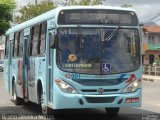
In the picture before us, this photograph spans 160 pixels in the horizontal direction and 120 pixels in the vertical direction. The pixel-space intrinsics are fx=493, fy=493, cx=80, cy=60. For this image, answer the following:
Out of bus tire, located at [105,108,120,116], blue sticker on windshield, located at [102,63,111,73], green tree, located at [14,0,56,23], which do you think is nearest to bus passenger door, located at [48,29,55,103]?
blue sticker on windshield, located at [102,63,111,73]

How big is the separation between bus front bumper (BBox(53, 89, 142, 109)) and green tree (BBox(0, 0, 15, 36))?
10.3 feet

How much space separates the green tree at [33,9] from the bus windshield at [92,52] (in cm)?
4523

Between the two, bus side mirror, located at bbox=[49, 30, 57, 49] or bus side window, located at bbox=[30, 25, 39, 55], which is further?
bus side window, located at bbox=[30, 25, 39, 55]

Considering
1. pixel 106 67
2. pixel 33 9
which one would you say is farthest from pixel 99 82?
pixel 33 9

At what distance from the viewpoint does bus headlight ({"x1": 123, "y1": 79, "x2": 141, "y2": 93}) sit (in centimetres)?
1244

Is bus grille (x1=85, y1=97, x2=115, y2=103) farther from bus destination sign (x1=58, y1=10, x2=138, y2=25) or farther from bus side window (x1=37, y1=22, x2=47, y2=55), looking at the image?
bus side window (x1=37, y1=22, x2=47, y2=55)

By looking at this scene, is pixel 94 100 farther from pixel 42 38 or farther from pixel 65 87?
pixel 42 38

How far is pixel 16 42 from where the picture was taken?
717 inches

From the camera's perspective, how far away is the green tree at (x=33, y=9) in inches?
2265

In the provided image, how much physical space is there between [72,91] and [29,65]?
12.7 ft

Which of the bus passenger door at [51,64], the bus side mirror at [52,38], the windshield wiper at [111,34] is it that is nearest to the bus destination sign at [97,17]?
the windshield wiper at [111,34]

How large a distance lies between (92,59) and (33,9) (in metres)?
46.8

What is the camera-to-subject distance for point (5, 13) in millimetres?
14211

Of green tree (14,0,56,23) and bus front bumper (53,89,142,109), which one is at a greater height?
green tree (14,0,56,23)
